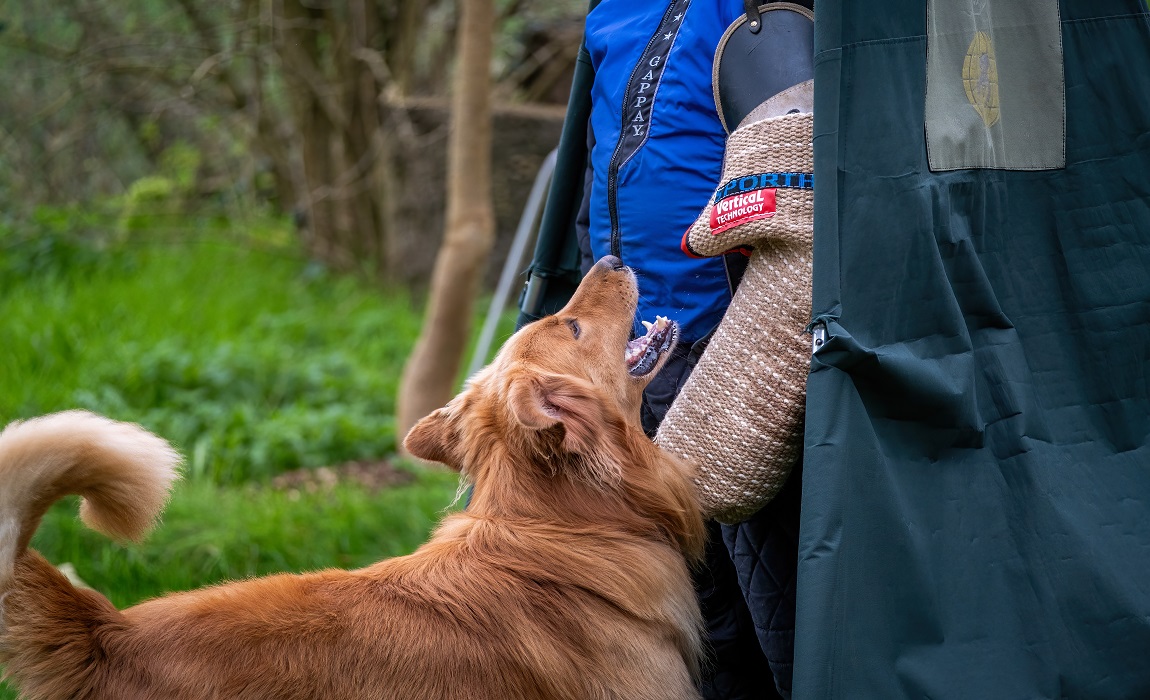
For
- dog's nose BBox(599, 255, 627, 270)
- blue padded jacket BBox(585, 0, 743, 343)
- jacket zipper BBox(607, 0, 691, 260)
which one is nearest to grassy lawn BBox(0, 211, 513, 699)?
dog's nose BBox(599, 255, 627, 270)

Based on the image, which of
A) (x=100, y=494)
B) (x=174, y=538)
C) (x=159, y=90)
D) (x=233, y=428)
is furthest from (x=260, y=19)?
(x=100, y=494)

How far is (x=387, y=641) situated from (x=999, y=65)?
1.85 meters

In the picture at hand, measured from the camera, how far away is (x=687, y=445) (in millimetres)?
2432

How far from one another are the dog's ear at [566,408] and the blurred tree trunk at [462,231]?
9.15 feet

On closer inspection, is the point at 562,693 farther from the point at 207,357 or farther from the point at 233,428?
the point at 207,357

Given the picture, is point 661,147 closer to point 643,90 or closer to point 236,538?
point 643,90

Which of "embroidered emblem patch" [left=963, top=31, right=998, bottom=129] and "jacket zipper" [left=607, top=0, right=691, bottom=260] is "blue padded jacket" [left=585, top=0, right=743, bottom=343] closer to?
"jacket zipper" [left=607, top=0, right=691, bottom=260]

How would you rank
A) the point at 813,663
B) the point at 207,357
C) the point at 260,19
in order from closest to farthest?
the point at 813,663
the point at 207,357
the point at 260,19

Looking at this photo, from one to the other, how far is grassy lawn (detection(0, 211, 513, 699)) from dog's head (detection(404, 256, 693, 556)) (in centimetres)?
161

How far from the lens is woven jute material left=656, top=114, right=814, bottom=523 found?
2162mm

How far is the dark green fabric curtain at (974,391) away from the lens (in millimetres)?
1991

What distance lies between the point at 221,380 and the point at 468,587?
4.07m

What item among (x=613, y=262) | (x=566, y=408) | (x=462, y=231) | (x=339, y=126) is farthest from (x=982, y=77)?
(x=339, y=126)

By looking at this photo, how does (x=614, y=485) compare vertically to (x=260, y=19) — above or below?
below
